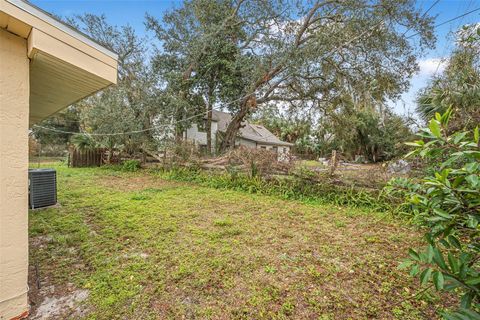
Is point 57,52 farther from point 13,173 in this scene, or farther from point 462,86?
point 462,86

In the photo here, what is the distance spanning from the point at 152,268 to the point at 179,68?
10.00m

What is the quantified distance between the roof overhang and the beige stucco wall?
15 centimetres

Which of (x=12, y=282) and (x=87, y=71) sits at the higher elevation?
(x=87, y=71)

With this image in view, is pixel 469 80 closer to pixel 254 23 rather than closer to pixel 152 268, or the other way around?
pixel 152 268

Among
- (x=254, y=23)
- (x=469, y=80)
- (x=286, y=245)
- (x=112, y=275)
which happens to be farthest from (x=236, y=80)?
(x=112, y=275)

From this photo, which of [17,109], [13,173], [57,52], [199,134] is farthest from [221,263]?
[199,134]

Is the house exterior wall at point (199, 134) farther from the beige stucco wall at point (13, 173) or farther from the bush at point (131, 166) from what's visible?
the beige stucco wall at point (13, 173)

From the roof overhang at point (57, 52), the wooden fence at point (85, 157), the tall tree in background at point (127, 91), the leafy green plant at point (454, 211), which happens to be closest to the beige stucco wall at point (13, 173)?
the roof overhang at point (57, 52)

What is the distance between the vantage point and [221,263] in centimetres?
278

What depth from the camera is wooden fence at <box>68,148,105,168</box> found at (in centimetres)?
1271

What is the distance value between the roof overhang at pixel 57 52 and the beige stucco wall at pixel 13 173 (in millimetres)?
152

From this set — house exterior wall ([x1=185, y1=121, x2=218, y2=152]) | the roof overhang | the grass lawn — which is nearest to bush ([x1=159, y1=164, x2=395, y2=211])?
the grass lawn

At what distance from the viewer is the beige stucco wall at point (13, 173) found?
181 cm

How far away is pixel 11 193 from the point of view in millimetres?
1865
